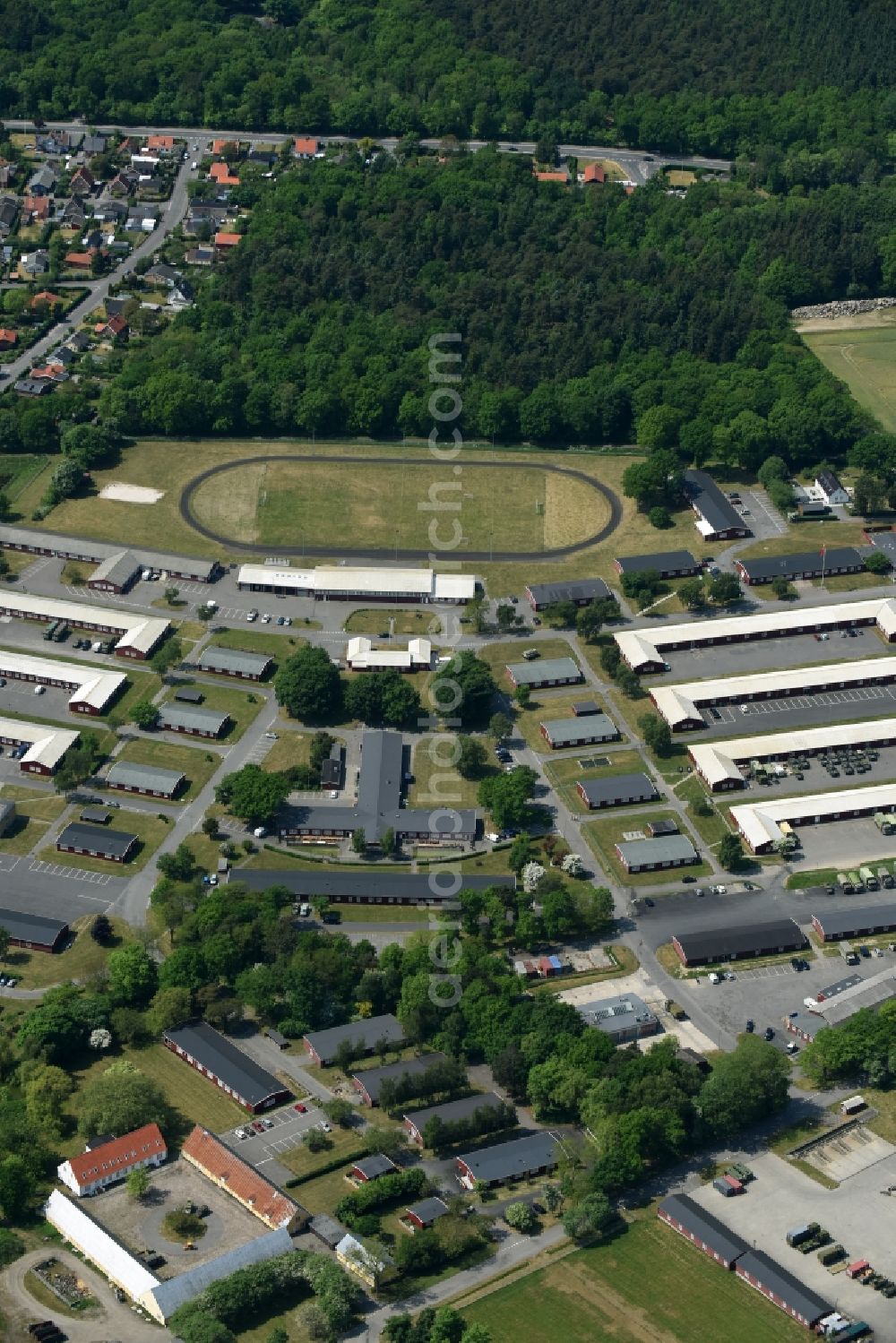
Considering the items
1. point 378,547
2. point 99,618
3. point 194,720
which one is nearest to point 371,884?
point 194,720

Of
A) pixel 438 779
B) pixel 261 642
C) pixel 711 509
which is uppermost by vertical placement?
pixel 711 509

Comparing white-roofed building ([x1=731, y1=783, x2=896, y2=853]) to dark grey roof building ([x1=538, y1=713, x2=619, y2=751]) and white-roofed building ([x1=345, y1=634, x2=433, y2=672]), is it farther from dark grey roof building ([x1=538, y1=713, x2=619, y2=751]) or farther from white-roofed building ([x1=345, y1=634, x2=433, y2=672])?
white-roofed building ([x1=345, y1=634, x2=433, y2=672])

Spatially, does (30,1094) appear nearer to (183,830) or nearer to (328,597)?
(183,830)

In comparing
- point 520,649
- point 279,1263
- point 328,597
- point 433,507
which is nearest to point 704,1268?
point 279,1263

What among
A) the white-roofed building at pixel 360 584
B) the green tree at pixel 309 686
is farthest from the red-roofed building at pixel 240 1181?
the white-roofed building at pixel 360 584

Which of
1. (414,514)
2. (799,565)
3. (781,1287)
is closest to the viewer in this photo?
(781,1287)

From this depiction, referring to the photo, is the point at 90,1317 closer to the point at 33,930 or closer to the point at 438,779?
the point at 33,930

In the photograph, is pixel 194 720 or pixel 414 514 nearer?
pixel 194 720
